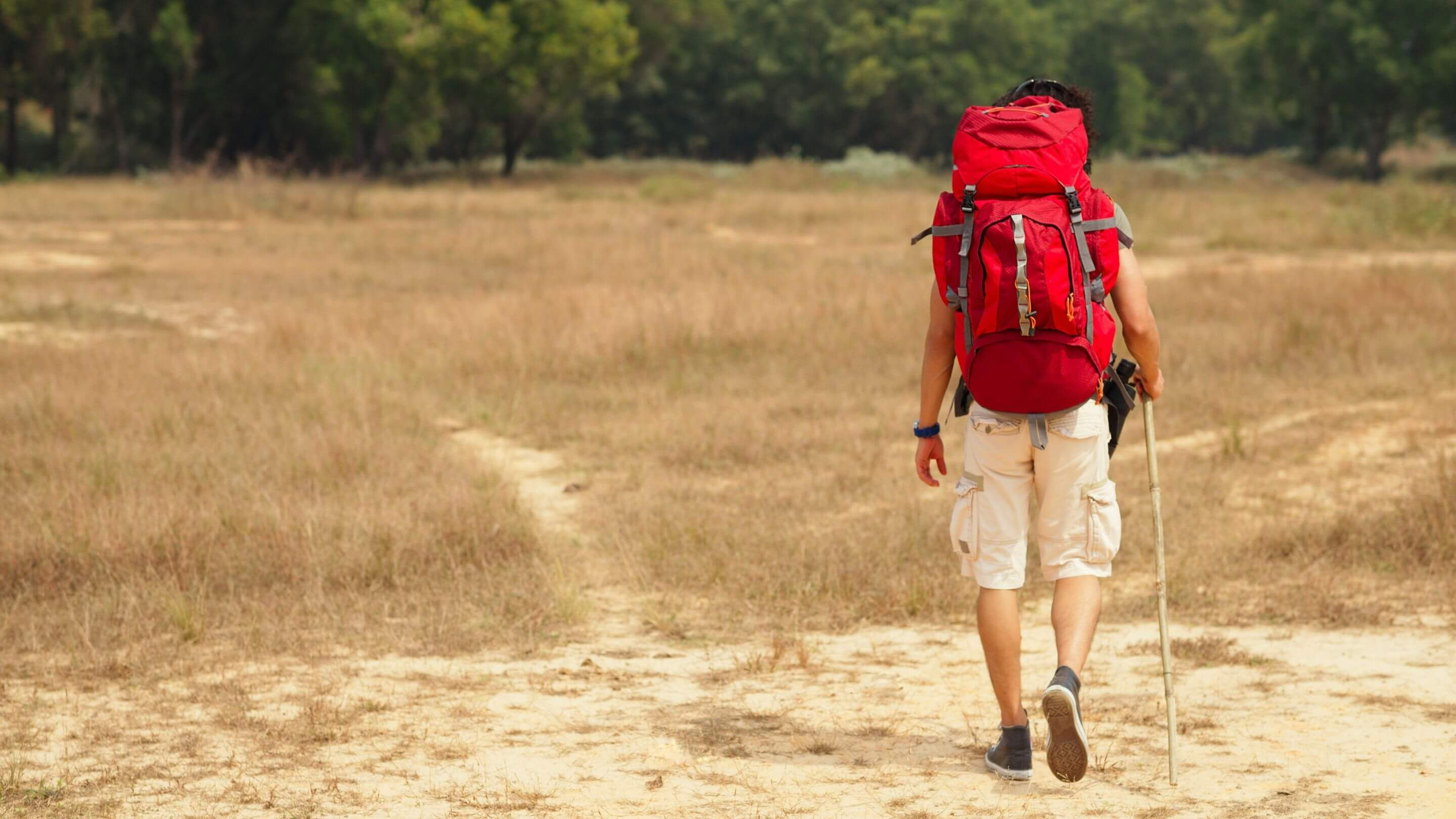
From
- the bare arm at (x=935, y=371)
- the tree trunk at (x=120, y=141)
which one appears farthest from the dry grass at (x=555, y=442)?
the tree trunk at (x=120, y=141)

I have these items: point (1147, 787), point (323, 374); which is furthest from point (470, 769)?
point (323, 374)

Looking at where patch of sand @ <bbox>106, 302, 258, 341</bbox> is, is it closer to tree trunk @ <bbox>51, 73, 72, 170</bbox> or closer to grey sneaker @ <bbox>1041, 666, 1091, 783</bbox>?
grey sneaker @ <bbox>1041, 666, 1091, 783</bbox>

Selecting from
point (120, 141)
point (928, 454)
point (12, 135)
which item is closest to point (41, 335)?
point (928, 454)

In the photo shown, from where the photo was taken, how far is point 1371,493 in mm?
7266

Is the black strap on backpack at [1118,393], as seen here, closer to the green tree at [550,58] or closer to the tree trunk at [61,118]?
the green tree at [550,58]

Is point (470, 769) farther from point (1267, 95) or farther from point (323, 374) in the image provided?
point (1267, 95)

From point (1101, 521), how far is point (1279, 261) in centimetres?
1611

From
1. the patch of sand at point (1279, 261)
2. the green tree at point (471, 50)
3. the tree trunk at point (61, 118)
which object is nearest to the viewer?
the patch of sand at point (1279, 261)

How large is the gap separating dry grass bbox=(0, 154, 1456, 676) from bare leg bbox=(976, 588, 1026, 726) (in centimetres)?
135

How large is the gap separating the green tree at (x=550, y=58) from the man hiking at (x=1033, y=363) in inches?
1518

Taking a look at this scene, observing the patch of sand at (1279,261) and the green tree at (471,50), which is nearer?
the patch of sand at (1279,261)

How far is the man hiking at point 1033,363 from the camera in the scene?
3.37 m

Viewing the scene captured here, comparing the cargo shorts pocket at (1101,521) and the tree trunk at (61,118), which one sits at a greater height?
the tree trunk at (61,118)

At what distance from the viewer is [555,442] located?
28.7 feet
